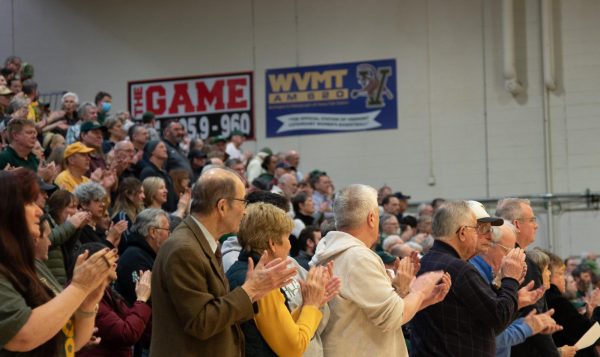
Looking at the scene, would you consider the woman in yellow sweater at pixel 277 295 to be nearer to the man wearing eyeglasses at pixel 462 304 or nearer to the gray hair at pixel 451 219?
the man wearing eyeglasses at pixel 462 304

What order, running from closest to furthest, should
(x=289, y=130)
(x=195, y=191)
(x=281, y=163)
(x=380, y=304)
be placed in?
(x=195, y=191) → (x=380, y=304) → (x=281, y=163) → (x=289, y=130)

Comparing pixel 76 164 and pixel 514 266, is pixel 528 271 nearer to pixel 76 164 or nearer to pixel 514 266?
pixel 514 266

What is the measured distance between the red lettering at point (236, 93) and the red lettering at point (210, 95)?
14cm

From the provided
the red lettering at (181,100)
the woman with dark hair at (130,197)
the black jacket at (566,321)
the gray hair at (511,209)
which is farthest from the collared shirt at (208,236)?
the red lettering at (181,100)

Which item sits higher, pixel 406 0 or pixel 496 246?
pixel 406 0

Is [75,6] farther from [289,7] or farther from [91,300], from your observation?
[91,300]

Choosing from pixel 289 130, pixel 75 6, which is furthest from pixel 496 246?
pixel 75 6

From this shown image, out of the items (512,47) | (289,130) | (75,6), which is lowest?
(289,130)

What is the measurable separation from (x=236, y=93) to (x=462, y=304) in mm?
13077

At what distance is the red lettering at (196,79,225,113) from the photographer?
1752cm

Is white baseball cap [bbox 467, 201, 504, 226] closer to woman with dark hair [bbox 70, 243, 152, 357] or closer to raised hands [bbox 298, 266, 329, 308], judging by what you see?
raised hands [bbox 298, 266, 329, 308]

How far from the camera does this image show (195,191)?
391 centimetres

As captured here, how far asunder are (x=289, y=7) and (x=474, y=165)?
441cm

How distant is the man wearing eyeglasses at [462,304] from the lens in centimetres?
471
